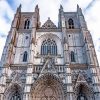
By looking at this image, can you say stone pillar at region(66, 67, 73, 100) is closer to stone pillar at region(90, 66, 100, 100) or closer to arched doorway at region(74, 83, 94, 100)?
arched doorway at region(74, 83, 94, 100)

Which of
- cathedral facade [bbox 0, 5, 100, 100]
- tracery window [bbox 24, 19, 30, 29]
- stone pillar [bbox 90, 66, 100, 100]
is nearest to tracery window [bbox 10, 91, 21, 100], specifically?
cathedral facade [bbox 0, 5, 100, 100]

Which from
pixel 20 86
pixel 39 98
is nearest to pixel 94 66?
pixel 39 98

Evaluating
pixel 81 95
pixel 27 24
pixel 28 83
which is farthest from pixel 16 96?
pixel 27 24

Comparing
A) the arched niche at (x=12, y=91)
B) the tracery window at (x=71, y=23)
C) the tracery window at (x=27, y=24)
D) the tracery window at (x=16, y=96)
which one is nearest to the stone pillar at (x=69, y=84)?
the arched niche at (x=12, y=91)

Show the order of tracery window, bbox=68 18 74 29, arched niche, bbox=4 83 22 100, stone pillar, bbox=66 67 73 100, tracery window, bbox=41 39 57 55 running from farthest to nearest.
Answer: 1. tracery window, bbox=68 18 74 29
2. tracery window, bbox=41 39 57 55
3. arched niche, bbox=4 83 22 100
4. stone pillar, bbox=66 67 73 100

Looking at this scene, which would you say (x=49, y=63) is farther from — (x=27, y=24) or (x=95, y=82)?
(x=27, y=24)

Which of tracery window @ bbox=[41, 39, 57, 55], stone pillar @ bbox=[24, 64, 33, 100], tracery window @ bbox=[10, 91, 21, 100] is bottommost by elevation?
tracery window @ bbox=[10, 91, 21, 100]

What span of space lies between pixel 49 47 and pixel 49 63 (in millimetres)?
4162

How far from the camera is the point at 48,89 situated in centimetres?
2373

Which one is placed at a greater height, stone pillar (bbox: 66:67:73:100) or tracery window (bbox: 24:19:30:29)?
tracery window (bbox: 24:19:30:29)

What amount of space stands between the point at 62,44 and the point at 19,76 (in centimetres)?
871

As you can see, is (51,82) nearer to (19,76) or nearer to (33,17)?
(19,76)

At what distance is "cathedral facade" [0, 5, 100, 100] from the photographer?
2266 cm

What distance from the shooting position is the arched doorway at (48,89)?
74.4ft
